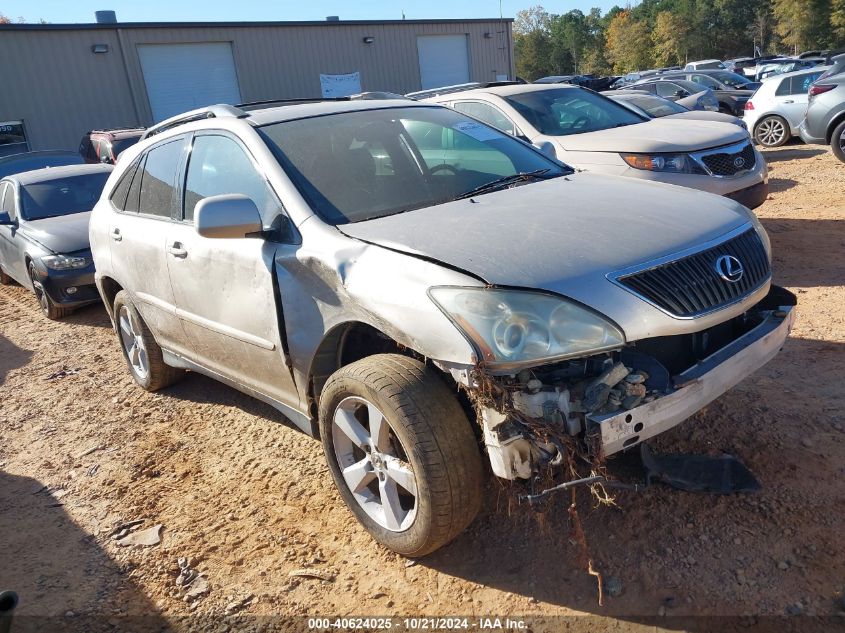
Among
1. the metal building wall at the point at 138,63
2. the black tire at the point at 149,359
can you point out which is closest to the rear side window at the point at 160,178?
the black tire at the point at 149,359

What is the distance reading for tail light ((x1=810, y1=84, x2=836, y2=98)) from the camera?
10.8 m

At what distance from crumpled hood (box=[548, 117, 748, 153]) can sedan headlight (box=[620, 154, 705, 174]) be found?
0.20 feet

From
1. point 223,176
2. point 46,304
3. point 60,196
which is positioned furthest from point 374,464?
point 60,196

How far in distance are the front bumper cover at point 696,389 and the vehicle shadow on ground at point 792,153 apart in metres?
11.0

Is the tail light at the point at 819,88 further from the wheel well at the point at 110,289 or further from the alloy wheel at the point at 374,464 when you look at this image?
the alloy wheel at the point at 374,464

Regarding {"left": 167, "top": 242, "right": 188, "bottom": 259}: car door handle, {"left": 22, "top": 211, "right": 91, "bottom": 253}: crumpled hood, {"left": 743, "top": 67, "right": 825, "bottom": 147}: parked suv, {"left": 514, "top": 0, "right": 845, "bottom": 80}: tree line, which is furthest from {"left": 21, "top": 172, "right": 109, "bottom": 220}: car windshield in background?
{"left": 514, "top": 0, "right": 845, "bottom": 80}: tree line

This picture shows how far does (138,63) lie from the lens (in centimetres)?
2188

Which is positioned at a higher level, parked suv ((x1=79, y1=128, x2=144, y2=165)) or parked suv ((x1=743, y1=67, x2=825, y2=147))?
parked suv ((x1=79, y1=128, x2=144, y2=165))

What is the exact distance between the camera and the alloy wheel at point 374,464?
2.72m

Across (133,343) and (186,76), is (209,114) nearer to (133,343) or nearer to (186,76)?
(133,343)

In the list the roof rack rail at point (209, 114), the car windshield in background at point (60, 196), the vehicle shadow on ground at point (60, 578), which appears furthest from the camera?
the car windshield in background at point (60, 196)

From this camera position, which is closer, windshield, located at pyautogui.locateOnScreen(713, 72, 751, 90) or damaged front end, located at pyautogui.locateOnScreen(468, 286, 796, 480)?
damaged front end, located at pyautogui.locateOnScreen(468, 286, 796, 480)

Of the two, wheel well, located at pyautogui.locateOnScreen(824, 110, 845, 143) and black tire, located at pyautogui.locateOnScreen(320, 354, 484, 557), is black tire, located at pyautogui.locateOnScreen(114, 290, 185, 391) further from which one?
wheel well, located at pyautogui.locateOnScreen(824, 110, 845, 143)

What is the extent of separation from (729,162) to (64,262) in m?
6.84
